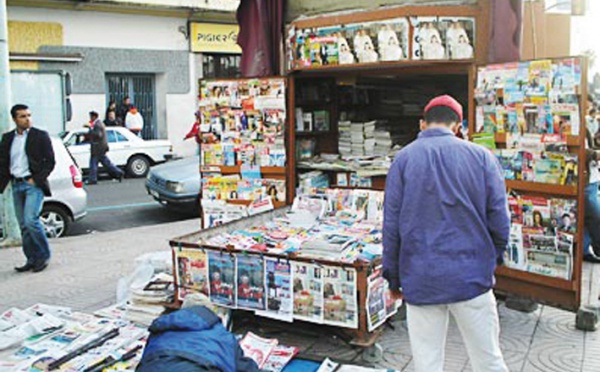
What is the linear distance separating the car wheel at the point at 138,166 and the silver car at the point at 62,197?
7696 millimetres

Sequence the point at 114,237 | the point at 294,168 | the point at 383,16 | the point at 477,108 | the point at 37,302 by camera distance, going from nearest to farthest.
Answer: the point at 477,108, the point at 383,16, the point at 37,302, the point at 294,168, the point at 114,237

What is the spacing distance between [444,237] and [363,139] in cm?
393

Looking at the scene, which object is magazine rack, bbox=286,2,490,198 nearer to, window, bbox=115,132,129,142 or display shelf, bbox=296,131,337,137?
display shelf, bbox=296,131,337,137

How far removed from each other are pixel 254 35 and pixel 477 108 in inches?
107

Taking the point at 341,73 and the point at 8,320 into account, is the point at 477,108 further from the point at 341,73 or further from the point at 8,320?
the point at 8,320

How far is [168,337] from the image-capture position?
2883 mm

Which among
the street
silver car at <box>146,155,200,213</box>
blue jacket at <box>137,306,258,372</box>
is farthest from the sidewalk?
blue jacket at <box>137,306,258,372</box>

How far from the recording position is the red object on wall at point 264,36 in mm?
7000

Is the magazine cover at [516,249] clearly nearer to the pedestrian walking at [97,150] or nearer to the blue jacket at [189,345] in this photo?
the blue jacket at [189,345]

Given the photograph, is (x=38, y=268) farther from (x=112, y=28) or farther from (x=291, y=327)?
(x=112, y=28)

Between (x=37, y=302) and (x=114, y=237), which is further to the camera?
(x=114, y=237)

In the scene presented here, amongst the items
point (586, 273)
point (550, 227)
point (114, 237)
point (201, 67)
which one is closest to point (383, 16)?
point (550, 227)

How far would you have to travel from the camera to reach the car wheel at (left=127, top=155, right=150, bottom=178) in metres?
17.5

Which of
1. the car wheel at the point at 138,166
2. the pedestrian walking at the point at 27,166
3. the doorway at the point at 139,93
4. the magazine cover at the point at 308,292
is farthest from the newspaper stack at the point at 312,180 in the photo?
the doorway at the point at 139,93
